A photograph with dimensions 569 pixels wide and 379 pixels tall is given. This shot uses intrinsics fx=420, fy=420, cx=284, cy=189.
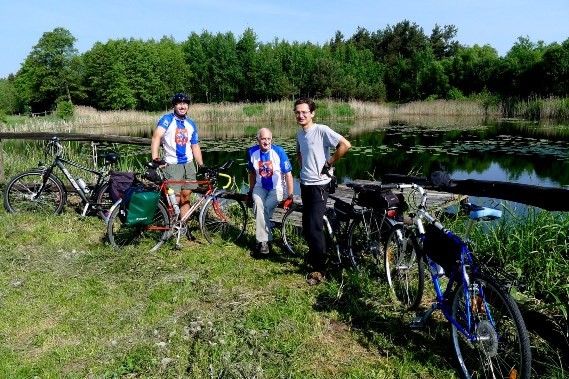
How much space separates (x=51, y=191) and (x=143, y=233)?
7.66 feet

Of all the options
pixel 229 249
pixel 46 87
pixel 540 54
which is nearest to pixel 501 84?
pixel 540 54

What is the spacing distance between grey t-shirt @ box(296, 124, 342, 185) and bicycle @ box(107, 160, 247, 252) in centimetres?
165

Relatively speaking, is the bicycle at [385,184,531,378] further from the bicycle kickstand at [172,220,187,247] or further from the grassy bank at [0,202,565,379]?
the bicycle kickstand at [172,220,187,247]

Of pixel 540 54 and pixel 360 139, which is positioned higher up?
pixel 540 54

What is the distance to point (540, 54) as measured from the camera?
1665 inches

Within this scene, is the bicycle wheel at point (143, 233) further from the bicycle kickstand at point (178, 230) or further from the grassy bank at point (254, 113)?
the grassy bank at point (254, 113)

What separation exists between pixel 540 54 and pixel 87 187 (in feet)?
157

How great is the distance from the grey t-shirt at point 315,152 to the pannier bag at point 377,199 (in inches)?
16.3

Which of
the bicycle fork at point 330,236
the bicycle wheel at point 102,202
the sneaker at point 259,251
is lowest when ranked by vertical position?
the sneaker at point 259,251

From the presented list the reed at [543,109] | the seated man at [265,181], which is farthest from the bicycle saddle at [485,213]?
the reed at [543,109]

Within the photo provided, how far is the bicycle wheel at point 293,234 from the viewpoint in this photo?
5.63 m

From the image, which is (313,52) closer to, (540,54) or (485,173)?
(540,54)

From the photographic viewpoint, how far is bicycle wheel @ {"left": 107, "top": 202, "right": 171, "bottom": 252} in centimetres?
→ 530

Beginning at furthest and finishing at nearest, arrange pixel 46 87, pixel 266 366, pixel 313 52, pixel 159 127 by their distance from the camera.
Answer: pixel 313 52 → pixel 46 87 → pixel 159 127 → pixel 266 366
